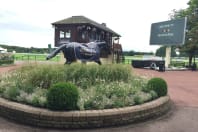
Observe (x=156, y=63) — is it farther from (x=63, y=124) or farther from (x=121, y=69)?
(x=63, y=124)

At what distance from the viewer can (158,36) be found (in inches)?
1173

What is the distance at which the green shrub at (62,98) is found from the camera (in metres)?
5.36

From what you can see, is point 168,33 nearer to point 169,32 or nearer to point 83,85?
point 169,32

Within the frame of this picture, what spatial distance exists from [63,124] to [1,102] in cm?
190

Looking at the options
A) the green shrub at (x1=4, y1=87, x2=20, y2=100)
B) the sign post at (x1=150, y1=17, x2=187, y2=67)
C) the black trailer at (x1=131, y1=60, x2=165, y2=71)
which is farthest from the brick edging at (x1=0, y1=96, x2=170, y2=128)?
the sign post at (x1=150, y1=17, x2=187, y2=67)

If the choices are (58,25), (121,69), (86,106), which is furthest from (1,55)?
(86,106)

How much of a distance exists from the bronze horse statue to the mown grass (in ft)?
9.35

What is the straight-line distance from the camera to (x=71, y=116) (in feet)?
17.0

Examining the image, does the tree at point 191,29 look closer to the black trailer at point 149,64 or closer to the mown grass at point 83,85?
the black trailer at point 149,64

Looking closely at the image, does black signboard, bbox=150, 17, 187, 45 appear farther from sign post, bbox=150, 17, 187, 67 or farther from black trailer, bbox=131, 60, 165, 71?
black trailer, bbox=131, 60, 165, 71

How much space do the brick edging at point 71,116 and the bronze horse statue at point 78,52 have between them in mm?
5183

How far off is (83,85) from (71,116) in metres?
2.52

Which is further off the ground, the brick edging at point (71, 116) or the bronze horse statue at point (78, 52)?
the bronze horse statue at point (78, 52)

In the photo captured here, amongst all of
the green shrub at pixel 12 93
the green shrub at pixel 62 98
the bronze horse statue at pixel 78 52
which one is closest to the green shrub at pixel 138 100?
the green shrub at pixel 62 98
